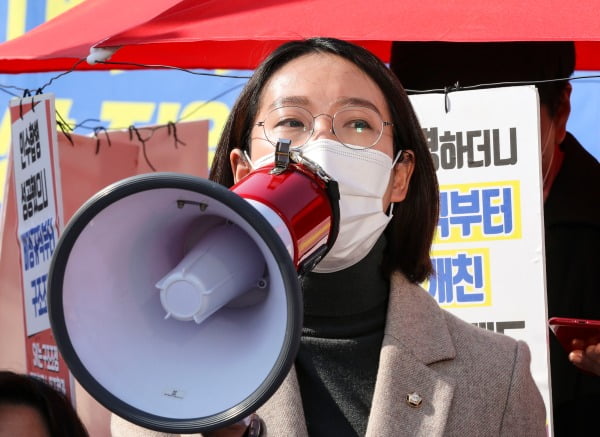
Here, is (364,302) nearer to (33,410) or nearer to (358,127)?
(358,127)

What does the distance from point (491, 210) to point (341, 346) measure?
109cm

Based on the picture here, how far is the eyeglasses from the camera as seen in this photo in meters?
2.62

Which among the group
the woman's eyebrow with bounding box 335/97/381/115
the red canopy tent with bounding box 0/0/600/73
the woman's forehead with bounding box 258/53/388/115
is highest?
the red canopy tent with bounding box 0/0/600/73

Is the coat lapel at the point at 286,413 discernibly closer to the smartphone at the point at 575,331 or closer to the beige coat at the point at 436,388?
the beige coat at the point at 436,388

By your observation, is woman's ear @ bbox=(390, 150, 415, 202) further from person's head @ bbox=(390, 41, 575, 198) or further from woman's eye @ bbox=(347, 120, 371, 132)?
person's head @ bbox=(390, 41, 575, 198)

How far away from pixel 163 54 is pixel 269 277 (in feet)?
9.25

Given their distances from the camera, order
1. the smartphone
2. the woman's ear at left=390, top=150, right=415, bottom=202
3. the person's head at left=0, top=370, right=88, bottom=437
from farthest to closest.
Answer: the smartphone, the woman's ear at left=390, top=150, right=415, bottom=202, the person's head at left=0, top=370, right=88, bottom=437

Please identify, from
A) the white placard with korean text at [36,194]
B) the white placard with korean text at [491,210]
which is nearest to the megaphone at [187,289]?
the white placard with korean text at [491,210]

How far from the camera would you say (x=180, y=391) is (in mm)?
2156

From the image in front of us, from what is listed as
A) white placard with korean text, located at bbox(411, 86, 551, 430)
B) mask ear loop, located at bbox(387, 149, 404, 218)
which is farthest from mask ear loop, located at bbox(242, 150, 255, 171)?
white placard with korean text, located at bbox(411, 86, 551, 430)

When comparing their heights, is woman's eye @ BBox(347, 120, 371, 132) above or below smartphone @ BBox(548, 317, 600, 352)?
above

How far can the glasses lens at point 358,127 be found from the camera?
2.62 m

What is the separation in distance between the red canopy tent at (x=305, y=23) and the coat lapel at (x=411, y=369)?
84 cm

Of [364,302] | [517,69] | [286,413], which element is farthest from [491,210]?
[286,413]
